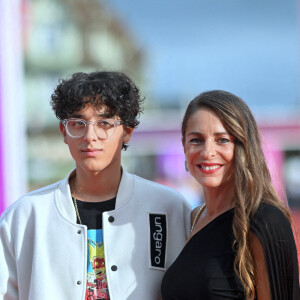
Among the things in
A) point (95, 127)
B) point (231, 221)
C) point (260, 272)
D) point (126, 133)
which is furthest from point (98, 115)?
point (260, 272)

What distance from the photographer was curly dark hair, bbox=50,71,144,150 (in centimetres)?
204

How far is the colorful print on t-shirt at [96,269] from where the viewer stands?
6.43ft

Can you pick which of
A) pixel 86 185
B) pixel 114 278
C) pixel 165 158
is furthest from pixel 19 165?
pixel 165 158

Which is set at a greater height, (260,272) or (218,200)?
(218,200)

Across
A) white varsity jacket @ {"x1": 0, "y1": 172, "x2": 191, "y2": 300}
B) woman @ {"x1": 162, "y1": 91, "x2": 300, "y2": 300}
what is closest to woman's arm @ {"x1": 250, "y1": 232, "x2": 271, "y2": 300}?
woman @ {"x1": 162, "y1": 91, "x2": 300, "y2": 300}

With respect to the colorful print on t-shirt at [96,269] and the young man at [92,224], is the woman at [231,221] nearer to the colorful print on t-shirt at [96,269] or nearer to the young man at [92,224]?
the young man at [92,224]

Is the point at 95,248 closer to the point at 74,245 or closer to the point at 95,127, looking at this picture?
the point at 74,245

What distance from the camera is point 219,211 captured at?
1993 mm

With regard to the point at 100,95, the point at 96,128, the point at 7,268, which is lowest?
the point at 7,268

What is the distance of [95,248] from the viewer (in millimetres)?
2020

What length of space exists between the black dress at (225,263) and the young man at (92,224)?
0.57 feet

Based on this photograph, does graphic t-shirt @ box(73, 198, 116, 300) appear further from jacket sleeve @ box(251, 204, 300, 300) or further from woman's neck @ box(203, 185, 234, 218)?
jacket sleeve @ box(251, 204, 300, 300)

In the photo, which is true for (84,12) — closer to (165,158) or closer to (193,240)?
(165,158)

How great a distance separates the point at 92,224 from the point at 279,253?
2.46 feet
